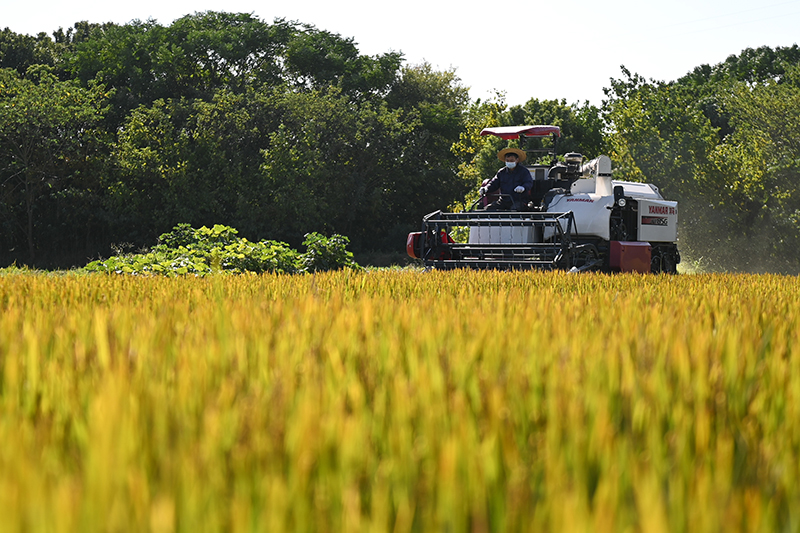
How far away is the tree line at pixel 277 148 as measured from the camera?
30.4m

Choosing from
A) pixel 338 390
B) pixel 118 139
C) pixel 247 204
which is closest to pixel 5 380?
pixel 338 390

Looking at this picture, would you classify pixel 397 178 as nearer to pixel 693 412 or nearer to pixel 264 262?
pixel 264 262

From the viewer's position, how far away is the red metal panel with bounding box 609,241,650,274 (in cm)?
1282

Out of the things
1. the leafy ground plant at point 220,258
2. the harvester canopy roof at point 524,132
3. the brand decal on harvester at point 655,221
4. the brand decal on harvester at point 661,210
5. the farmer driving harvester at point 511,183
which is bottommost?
the leafy ground plant at point 220,258

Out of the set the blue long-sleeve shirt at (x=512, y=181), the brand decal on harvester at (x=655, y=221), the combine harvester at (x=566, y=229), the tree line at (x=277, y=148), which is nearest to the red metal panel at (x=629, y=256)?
the combine harvester at (x=566, y=229)

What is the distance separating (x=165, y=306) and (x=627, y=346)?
8.95 feet

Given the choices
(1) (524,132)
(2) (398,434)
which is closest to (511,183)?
(1) (524,132)

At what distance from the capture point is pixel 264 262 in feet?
42.4

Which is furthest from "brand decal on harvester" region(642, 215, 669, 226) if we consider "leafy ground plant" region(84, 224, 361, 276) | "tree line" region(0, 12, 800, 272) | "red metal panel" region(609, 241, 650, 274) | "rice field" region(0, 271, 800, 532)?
"tree line" region(0, 12, 800, 272)

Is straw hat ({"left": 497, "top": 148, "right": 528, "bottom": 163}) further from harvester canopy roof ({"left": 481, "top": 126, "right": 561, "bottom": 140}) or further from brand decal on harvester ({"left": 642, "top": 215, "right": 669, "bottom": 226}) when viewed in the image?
brand decal on harvester ({"left": 642, "top": 215, "right": 669, "bottom": 226})

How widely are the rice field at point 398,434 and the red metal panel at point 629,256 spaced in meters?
10.1

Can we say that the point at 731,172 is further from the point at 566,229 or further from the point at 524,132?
the point at 566,229

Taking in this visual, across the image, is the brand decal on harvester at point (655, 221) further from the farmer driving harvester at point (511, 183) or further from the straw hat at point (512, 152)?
the straw hat at point (512, 152)

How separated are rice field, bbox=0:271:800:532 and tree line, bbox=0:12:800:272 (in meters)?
29.4
